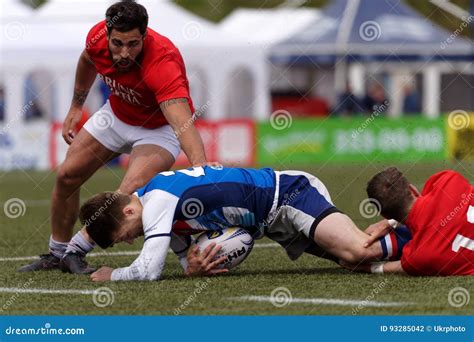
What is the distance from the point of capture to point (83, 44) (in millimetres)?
28859

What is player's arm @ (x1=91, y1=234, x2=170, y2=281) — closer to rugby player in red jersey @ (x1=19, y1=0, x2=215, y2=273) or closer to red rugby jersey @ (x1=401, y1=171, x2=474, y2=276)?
rugby player in red jersey @ (x1=19, y1=0, x2=215, y2=273)

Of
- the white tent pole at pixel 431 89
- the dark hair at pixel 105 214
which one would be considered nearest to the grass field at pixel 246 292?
the dark hair at pixel 105 214

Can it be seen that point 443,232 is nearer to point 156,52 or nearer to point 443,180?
point 443,180

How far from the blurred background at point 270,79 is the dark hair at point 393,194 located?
15.8 meters

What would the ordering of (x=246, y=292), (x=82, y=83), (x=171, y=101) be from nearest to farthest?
1. (x=246, y=292)
2. (x=171, y=101)
3. (x=82, y=83)

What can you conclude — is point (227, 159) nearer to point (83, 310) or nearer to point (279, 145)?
point (279, 145)

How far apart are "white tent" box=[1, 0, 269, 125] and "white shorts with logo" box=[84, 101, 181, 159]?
19.2m

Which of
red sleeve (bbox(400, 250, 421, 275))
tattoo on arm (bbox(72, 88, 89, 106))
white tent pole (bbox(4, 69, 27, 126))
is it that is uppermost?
tattoo on arm (bbox(72, 88, 89, 106))

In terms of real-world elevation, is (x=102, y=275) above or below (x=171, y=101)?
below

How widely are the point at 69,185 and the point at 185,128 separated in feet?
5.33

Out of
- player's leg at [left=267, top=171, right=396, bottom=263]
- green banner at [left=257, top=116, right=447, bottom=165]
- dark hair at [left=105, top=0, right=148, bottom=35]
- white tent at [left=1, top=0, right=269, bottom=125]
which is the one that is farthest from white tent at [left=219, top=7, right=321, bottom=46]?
player's leg at [left=267, top=171, right=396, bottom=263]

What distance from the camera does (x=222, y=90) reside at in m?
30.9

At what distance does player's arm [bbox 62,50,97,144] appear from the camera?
977cm

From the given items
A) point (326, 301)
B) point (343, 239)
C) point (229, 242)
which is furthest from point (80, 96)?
point (326, 301)
